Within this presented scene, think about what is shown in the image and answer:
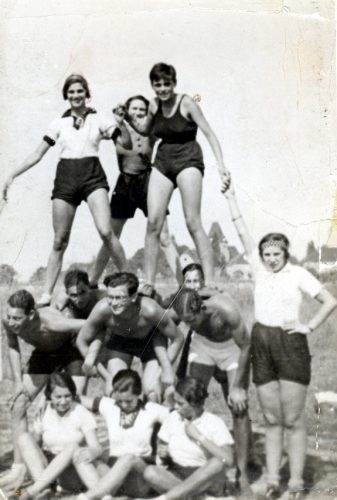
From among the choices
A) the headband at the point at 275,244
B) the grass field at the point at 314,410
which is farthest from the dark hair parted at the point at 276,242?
the grass field at the point at 314,410

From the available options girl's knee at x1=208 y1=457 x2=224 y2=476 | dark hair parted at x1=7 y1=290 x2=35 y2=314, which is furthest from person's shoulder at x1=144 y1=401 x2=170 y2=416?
dark hair parted at x1=7 y1=290 x2=35 y2=314

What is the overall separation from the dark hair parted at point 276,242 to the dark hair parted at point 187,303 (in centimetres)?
51

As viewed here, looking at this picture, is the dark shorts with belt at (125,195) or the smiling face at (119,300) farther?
the dark shorts with belt at (125,195)

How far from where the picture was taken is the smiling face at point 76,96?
639 centimetres

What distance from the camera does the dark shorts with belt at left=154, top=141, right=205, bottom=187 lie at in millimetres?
6387

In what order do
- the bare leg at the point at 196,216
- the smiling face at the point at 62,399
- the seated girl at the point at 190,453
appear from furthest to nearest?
the bare leg at the point at 196,216, the smiling face at the point at 62,399, the seated girl at the point at 190,453

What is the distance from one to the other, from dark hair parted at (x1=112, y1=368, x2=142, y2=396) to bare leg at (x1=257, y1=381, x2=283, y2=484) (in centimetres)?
78

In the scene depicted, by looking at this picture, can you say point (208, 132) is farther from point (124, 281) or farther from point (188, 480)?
point (188, 480)

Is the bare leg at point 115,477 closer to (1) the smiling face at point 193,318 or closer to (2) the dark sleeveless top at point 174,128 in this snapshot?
(1) the smiling face at point 193,318

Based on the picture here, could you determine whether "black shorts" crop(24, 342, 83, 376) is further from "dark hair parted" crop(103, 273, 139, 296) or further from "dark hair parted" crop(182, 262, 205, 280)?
"dark hair parted" crop(182, 262, 205, 280)

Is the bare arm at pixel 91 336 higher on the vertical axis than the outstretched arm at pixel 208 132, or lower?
lower

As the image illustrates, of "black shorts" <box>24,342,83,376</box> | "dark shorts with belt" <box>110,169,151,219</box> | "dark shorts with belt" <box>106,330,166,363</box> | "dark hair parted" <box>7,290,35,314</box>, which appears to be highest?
"dark shorts with belt" <box>110,169,151,219</box>

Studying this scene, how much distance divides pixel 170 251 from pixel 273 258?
673 mm

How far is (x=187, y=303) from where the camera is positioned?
6332 mm
